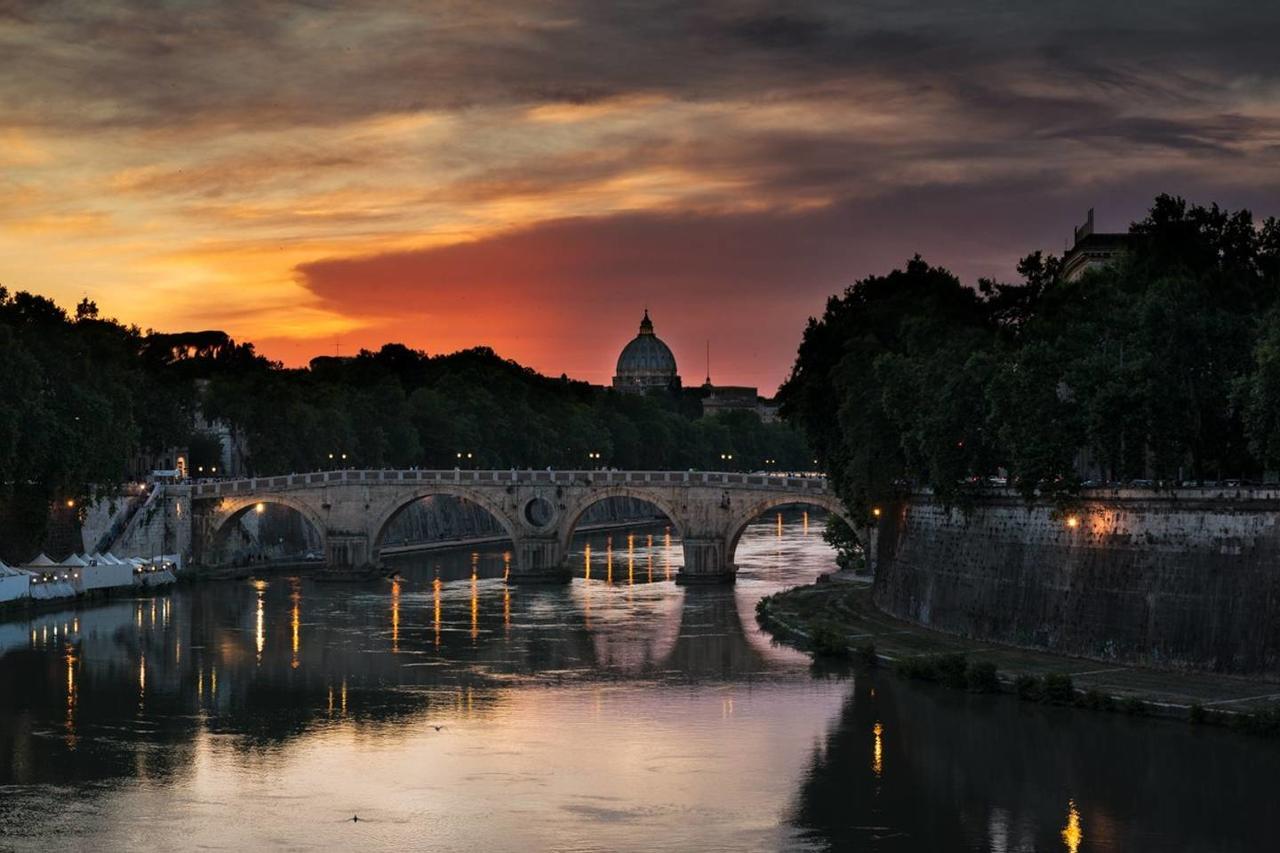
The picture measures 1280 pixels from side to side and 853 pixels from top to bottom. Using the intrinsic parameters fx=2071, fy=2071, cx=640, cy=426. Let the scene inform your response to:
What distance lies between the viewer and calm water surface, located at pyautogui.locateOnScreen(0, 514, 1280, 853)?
146 feet

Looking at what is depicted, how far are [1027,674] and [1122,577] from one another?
4659 mm

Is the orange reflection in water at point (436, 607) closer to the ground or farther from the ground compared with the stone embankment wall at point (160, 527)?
closer to the ground

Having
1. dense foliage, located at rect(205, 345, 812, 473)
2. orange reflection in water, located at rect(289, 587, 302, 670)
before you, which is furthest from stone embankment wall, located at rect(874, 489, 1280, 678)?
dense foliage, located at rect(205, 345, 812, 473)

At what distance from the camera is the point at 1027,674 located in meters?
58.9

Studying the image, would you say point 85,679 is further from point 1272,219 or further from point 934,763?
point 1272,219

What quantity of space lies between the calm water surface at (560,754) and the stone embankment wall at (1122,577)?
5134mm

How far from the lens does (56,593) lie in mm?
90500

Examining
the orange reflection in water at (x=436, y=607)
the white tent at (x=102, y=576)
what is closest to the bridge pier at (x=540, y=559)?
the orange reflection in water at (x=436, y=607)

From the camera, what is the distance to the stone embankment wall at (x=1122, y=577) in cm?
5641

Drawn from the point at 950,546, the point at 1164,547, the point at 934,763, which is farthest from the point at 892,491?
the point at 934,763

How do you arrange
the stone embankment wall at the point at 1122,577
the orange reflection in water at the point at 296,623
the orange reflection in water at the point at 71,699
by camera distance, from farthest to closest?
the orange reflection in water at the point at 296,623, the stone embankment wall at the point at 1122,577, the orange reflection in water at the point at 71,699

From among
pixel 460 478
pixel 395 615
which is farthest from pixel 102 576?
pixel 460 478

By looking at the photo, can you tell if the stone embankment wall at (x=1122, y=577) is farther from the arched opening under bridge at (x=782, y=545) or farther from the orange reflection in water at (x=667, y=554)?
the orange reflection in water at (x=667, y=554)

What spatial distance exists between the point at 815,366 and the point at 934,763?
→ 154 feet
